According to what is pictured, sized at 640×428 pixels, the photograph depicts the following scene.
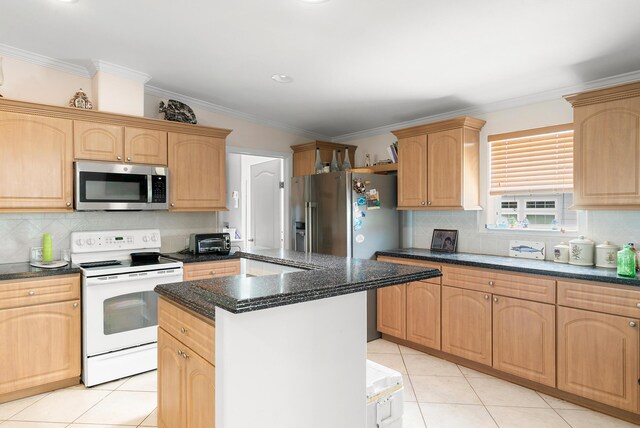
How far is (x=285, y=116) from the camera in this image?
4.33 m

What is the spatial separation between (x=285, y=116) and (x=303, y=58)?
156 centimetres

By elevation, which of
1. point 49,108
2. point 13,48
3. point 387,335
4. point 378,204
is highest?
point 13,48

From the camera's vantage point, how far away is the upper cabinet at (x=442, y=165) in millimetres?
3518

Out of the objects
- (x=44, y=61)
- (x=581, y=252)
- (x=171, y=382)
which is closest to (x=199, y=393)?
(x=171, y=382)

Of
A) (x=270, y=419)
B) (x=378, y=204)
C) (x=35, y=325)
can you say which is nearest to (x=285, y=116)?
(x=378, y=204)

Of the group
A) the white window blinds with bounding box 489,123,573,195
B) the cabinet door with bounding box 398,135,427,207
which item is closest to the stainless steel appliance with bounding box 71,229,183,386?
the cabinet door with bounding box 398,135,427,207

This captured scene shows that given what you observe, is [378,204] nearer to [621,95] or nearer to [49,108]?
[621,95]

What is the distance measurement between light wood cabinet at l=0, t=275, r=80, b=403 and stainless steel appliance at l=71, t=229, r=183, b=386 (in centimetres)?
8

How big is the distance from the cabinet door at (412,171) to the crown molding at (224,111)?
145cm

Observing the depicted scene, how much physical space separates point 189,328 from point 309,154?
3.24 m

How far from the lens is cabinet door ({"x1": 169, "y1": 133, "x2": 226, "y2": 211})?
351cm

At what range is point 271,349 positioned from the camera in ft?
4.79

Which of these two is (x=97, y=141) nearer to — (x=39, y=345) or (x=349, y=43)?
(x=39, y=345)

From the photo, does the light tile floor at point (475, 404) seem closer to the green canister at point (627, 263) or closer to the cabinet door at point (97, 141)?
the green canister at point (627, 263)
